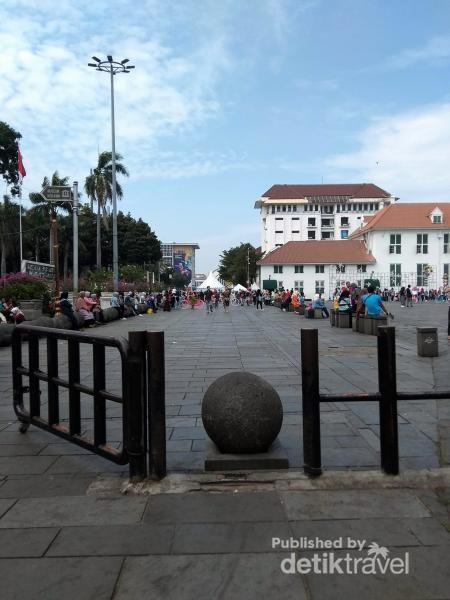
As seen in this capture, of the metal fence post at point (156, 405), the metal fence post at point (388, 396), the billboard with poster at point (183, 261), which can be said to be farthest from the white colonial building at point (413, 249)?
the metal fence post at point (156, 405)

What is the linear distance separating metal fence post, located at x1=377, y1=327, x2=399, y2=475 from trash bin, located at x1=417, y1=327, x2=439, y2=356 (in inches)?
300

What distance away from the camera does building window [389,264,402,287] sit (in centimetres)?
8000

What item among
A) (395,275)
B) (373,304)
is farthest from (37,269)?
(395,275)

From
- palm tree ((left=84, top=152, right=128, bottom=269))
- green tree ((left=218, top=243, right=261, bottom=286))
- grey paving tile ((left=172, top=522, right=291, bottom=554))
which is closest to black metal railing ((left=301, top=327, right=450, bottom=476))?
grey paving tile ((left=172, top=522, right=291, bottom=554))

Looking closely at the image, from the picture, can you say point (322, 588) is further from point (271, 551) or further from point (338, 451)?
point (338, 451)

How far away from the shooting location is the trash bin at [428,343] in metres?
11.2

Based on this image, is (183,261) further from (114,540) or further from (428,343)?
(114,540)

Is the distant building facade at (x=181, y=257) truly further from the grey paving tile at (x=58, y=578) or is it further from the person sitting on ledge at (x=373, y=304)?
the grey paving tile at (x=58, y=578)

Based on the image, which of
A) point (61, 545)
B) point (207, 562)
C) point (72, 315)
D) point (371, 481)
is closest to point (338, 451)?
point (371, 481)

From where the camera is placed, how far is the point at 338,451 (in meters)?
4.81

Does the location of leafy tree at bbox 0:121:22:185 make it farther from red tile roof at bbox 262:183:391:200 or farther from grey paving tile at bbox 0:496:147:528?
red tile roof at bbox 262:183:391:200

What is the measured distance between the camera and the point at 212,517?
352 cm

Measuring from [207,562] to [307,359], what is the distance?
163cm

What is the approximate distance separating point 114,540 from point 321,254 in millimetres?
81831
